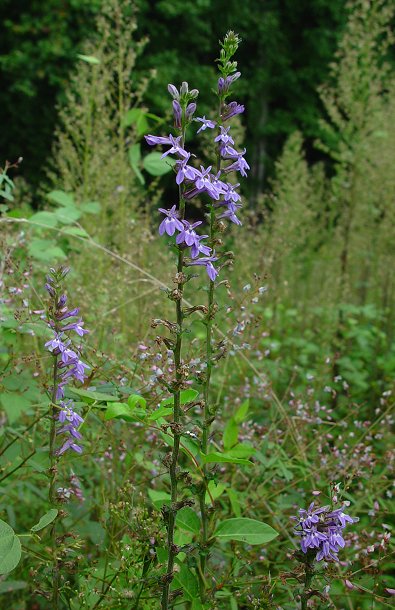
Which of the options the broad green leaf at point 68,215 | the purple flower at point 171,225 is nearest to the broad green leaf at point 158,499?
the purple flower at point 171,225

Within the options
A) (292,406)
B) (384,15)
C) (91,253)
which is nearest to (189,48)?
(384,15)

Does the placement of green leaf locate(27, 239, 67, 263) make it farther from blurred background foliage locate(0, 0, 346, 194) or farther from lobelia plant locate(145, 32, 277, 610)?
blurred background foliage locate(0, 0, 346, 194)

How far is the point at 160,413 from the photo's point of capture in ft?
5.07

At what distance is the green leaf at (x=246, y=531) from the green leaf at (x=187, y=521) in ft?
0.24

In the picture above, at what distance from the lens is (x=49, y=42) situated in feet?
36.8

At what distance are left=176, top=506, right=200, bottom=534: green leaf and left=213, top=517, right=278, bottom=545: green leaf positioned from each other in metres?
0.07

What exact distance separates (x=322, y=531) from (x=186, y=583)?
40cm

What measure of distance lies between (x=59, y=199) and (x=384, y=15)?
3161 millimetres

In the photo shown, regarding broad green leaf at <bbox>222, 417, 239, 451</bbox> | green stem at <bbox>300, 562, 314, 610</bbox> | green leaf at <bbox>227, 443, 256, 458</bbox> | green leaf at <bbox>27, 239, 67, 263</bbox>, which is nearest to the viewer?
green stem at <bbox>300, 562, 314, 610</bbox>

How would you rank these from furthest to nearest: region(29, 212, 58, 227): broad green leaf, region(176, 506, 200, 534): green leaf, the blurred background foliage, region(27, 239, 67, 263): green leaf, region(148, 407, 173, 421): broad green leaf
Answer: the blurred background foliage, region(29, 212, 58, 227): broad green leaf, region(27, 239, 67, 263): green leaf, region(176, 506, 200, 534): green leaf, region(148, 407, 173, 421): broad green leaf

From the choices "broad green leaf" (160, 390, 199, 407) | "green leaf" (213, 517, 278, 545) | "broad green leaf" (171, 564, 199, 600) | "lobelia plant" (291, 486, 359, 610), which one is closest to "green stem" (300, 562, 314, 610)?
"lobelia plant" (291, 486, 359, 610)

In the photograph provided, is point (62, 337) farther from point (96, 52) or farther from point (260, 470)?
point (96, 52)

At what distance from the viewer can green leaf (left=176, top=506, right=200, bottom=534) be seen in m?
1.77

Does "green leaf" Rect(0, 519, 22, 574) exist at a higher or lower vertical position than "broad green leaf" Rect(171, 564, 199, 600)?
higher
